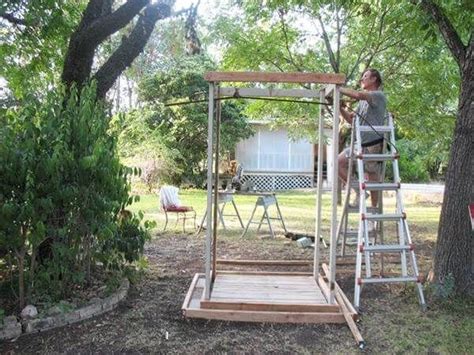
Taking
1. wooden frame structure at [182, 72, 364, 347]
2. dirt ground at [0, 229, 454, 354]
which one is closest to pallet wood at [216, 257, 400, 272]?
dirt ground at [0, 229, 454, 354]

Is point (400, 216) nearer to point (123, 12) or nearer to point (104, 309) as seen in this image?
point (104, 309)

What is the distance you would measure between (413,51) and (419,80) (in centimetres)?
68

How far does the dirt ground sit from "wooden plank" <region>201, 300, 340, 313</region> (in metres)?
0.17

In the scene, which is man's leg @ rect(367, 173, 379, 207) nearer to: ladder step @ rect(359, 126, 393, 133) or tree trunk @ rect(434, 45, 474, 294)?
ladder step @ rect(359, 126, 393, 133)

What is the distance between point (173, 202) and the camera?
9.12 metres

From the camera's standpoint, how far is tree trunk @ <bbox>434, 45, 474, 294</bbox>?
15.2 feet

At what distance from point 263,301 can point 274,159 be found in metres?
18.2

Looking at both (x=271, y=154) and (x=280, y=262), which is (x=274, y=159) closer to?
(x=271, y=154)

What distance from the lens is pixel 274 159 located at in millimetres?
22531

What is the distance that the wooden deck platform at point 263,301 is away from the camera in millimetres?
4301

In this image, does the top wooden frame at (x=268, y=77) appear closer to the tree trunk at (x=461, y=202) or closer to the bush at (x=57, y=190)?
the bush at (x=57, y=190)

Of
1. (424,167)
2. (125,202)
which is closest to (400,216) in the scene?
(125,202)

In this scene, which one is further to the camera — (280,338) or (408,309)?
(408,309)

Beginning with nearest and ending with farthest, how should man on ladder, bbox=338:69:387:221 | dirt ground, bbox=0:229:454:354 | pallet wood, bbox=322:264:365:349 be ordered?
dirt ground, bbox=0:229:454:354 → pallet wood, bbox=322:264:365:349 → man on ladder, bbox=338:69:387:221
